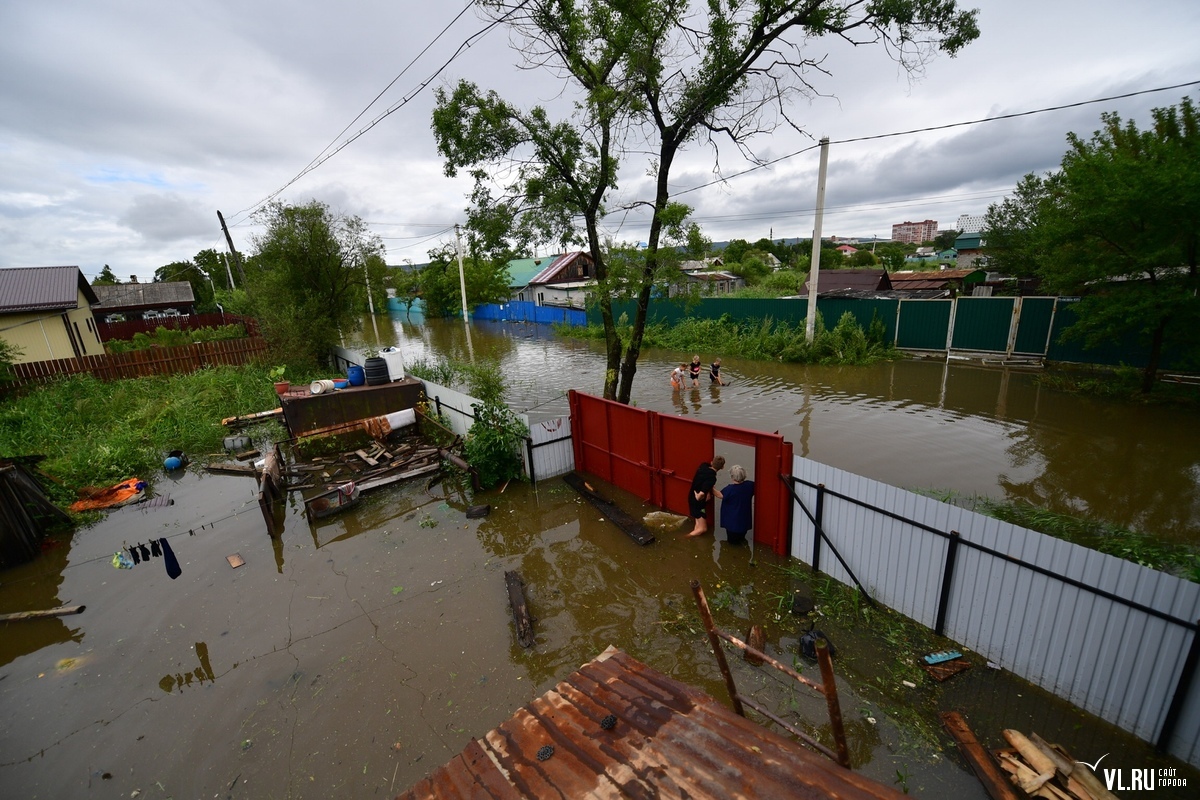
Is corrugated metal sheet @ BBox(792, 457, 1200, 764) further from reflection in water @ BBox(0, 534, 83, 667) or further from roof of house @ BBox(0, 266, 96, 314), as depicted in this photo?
roof of house @ BBox(0, 266, 96, 314)

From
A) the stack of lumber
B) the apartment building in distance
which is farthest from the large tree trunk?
the apartment building in distance

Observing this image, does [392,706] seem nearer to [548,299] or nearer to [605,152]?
[605,152]

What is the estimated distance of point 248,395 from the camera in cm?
1530

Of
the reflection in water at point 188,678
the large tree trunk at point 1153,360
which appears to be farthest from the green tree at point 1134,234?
the reflection in water at point 188,678

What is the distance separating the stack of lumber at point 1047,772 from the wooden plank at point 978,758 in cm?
9

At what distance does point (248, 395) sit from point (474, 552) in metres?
12.9

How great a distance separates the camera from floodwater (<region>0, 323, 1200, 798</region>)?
405 cm

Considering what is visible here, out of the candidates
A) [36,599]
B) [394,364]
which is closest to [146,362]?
[394,364]

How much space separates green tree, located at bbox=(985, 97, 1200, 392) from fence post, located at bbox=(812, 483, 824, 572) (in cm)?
1054

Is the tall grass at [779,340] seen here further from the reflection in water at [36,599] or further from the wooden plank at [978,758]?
the reflection in water at [36,599]

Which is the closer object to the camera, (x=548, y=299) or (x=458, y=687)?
(x=458, y=687)

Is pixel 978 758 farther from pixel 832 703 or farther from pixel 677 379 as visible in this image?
pixel 677 379

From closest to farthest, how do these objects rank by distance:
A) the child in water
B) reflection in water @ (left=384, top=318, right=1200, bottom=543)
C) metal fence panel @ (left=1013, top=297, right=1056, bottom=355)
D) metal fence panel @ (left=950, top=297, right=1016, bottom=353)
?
reflection in water @ (left=384, top=318, right=1200, bottom=543), metal fence panel @ (left=1013, top=297, right=1056, bottom=355), the child in water, metal fence panel @ (left=950, top=297, right=1016, bottom=353)

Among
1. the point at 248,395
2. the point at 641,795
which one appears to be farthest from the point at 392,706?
the point at 248,395
